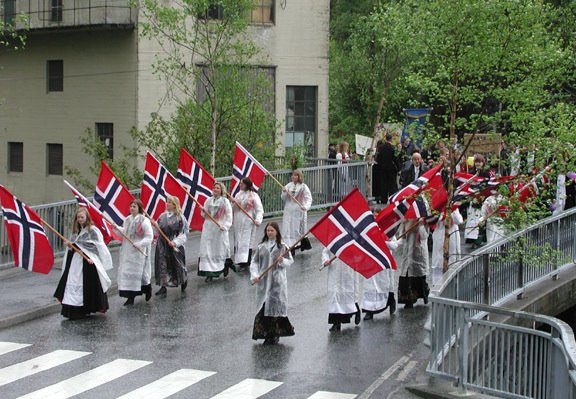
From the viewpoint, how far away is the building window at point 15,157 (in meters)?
37.2

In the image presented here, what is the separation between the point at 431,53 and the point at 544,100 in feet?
5.98

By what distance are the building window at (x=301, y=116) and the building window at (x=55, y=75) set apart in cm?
703

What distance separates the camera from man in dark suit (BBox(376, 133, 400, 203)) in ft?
95.5

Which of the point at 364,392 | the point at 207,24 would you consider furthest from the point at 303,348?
the point at 207,24

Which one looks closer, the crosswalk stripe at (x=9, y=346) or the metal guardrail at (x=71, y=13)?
the crosswalk stripe at (x=9, y=346)

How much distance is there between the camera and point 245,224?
22.3m

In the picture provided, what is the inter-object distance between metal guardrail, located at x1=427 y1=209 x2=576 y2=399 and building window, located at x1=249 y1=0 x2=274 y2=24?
19.8 m

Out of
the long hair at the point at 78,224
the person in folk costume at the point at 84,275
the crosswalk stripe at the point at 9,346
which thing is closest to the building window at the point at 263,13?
the long hair at the point at 78,224

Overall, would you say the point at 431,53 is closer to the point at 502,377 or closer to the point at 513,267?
the point at 513,267

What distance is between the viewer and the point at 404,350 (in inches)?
619

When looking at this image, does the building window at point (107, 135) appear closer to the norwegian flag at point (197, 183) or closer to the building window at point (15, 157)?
the building window at point (15, 157)

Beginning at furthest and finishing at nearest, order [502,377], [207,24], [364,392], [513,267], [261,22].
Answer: [261,22] < [207,24] < [513,267] < [364,392] < [502,377]

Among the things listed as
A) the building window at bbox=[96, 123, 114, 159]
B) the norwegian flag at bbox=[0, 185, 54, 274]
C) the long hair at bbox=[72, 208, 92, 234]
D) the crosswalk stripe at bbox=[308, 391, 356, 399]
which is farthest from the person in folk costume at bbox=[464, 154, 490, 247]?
the building window at bbox=[96, 123, 114, 159]

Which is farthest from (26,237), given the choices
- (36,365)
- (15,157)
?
(15,157)
